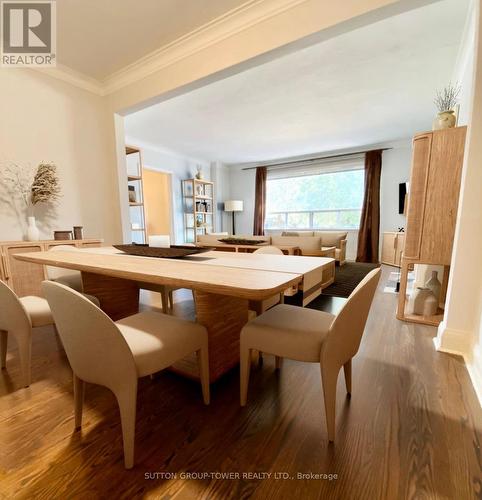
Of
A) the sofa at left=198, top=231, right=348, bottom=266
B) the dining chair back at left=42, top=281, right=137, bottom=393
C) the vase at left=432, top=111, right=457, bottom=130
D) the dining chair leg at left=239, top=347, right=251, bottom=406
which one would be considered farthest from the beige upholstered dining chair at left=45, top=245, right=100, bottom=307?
the vase at left=432, top=111, right=457, bottom=130

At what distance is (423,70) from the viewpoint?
2652mm

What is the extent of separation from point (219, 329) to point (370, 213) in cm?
527

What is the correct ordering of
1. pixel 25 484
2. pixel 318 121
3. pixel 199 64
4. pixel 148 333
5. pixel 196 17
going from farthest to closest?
1. pixel 318 121
2. pixel 199 64
3. pixel 196 17
4. pixel 148 333
5. pixel 25 484

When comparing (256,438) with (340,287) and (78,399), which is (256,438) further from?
(340,287)

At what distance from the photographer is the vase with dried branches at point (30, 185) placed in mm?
2342

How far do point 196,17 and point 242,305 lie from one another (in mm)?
2275

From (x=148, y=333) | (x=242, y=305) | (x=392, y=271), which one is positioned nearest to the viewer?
(x=148, y=333)

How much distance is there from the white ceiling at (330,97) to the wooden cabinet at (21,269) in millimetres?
2379

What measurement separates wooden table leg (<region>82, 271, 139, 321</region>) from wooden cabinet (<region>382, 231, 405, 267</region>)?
4.66 m

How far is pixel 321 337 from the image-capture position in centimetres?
97

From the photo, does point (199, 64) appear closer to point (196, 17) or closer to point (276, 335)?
point (196, 17)

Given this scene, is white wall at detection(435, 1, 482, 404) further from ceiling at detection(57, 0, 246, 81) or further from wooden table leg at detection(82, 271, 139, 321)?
wooden table leg at detection(82, 271, 139, 321)

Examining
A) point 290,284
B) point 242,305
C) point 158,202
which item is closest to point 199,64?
point 242,305

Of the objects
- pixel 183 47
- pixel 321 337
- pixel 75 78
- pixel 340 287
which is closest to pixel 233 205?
pixel 340 287
